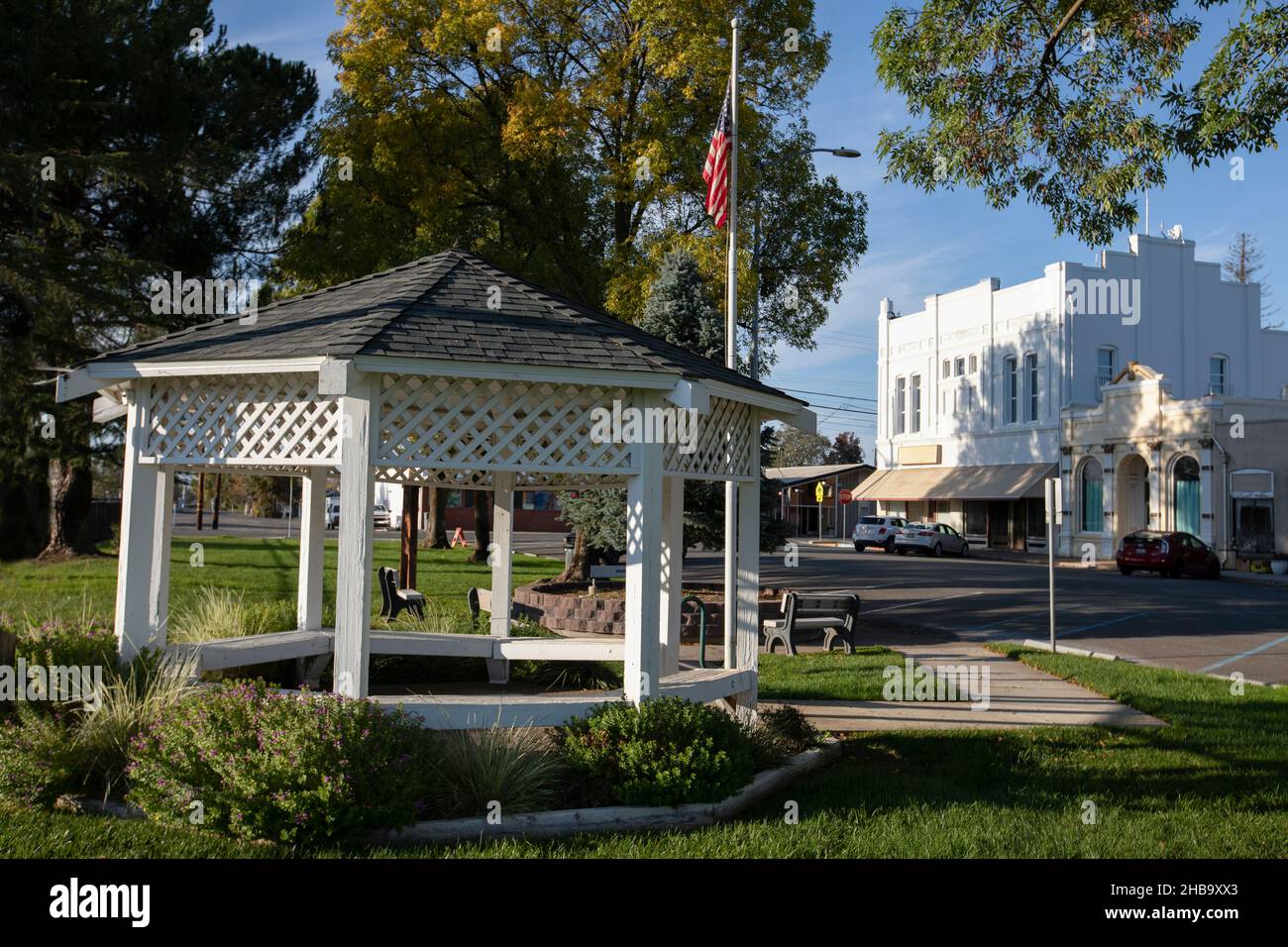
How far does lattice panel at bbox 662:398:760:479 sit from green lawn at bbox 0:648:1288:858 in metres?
2.55

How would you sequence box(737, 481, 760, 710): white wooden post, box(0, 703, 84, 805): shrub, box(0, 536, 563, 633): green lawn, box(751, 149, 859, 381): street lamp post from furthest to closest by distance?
box(751, 149, 859, 381): street lamp post, box(0, 536, 563, 633): green lawn, box(737, 481, 760, 710): white wooden post, box(0, 703, 84, 805): shrub

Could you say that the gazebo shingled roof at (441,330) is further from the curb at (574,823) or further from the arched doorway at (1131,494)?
the arched doorway at (1131,494)

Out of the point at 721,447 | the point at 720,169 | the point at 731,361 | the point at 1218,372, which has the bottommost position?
Result: the point at 721,447

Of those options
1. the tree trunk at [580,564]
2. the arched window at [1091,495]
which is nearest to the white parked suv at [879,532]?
the arched window at [1091,495]

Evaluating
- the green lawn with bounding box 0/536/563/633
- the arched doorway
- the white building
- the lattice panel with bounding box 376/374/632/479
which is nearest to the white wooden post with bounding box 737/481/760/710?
the lattice panel with bounding box 376/374/632/479

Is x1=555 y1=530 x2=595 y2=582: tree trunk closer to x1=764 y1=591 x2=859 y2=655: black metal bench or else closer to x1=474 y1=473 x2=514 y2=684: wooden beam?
x1=764 y1=591 x2=859 y2=655: black metal bench

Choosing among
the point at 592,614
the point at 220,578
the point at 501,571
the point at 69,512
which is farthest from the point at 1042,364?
the point at 501,571

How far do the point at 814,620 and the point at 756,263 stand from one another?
7.77 meters

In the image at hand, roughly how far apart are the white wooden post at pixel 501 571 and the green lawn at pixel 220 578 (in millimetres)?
3102

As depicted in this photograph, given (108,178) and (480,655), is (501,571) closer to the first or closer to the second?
(480,655)

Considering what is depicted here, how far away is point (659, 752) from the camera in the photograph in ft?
22.4

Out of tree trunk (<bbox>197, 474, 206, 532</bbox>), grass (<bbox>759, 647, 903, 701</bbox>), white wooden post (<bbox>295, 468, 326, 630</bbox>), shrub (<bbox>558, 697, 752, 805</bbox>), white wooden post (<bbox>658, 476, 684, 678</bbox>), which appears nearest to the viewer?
shrub (<bbox>558, 697, 752, 805</bbox>)

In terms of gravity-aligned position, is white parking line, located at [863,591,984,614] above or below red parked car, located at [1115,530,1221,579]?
below

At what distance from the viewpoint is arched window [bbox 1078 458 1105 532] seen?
4294 cm
